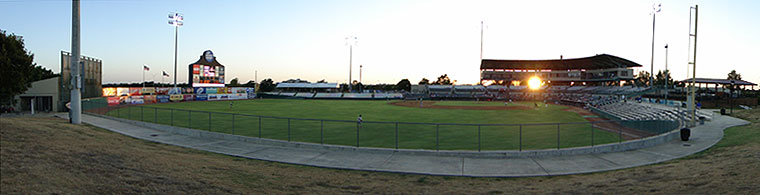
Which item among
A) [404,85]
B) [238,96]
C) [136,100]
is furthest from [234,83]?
[136,100]

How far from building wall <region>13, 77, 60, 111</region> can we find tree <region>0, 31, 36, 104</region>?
3.34 metres

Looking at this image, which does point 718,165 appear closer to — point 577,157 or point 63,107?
point 577,157

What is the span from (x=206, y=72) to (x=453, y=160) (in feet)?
236

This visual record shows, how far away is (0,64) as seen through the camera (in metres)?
30.4

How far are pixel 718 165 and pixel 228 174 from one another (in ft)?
48.9

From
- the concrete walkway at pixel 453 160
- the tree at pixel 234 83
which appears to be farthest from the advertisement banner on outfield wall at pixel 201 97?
the tree at pixel 234 83

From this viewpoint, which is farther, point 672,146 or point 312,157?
point 672,146

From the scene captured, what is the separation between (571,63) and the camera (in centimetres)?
8981

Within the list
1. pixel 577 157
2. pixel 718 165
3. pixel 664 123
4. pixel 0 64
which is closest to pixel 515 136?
pixel 577 157

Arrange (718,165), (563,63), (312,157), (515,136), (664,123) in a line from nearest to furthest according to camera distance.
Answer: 1. (718,165)
2. (312,157)
3. (664,123)
4. (515,136)
5. (563,63)

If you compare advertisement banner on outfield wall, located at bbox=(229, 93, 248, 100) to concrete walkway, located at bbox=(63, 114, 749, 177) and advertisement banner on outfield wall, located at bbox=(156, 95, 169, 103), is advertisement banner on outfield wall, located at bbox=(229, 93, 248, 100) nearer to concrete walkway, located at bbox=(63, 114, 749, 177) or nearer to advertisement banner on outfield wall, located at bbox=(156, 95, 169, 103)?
advertisement banner on outfield wall, located at bbox=(156, 95, 169, 103)

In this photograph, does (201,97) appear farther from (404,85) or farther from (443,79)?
(443,79)

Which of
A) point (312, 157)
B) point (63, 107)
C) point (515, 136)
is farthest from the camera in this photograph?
point (63, 107)

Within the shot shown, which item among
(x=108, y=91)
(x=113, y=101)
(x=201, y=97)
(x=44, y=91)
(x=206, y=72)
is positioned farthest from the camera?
(x=206, y=72)
